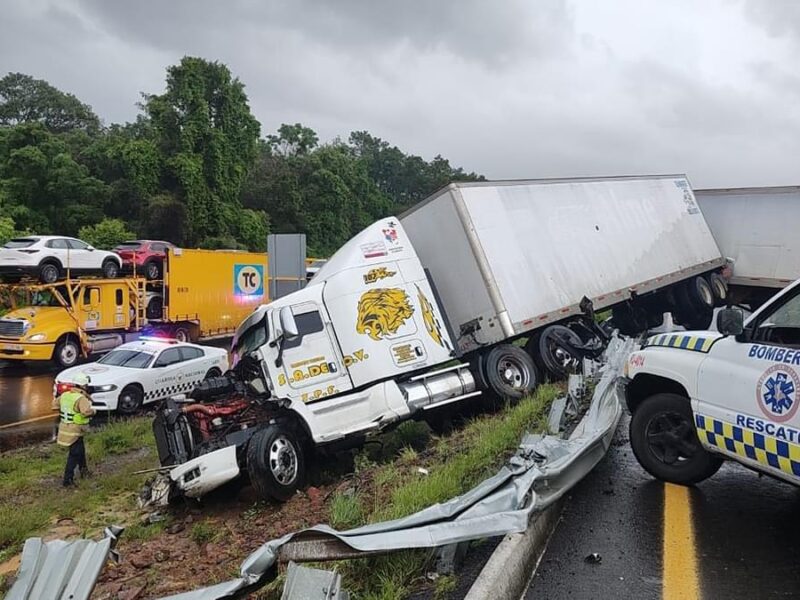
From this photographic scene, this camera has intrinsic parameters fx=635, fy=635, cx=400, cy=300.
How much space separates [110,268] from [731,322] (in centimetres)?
1827

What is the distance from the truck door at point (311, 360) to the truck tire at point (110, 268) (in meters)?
12.4

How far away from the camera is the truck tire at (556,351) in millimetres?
10500

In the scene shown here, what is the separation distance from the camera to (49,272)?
17156 mm

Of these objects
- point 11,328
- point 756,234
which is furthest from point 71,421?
point 756,234

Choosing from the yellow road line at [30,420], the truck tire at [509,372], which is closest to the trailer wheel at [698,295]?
the truck tire at [509,372]

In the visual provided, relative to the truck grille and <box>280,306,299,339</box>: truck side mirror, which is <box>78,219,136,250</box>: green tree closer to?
the truck grille

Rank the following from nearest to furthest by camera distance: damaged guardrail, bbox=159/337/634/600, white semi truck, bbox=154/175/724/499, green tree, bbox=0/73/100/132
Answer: damaged guardrail, bbox=159/337/634/600
white semi truck, bbox=154/175/724/499
green tree, bbox=0/73/100/132

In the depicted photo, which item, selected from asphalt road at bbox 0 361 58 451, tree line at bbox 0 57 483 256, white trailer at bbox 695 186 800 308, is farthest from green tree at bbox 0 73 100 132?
white trailer at bbox 695 186 800 308

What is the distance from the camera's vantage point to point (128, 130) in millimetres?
47625

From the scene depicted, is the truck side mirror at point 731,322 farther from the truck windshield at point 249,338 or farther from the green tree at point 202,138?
the green tree at point 202,138

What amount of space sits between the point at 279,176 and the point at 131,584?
4456 centimetres

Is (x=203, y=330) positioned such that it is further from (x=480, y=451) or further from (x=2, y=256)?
(x=480, y=451)

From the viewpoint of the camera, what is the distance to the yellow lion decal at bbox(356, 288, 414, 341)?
8883 mm

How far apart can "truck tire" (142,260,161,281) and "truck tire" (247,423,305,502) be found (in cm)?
1377
